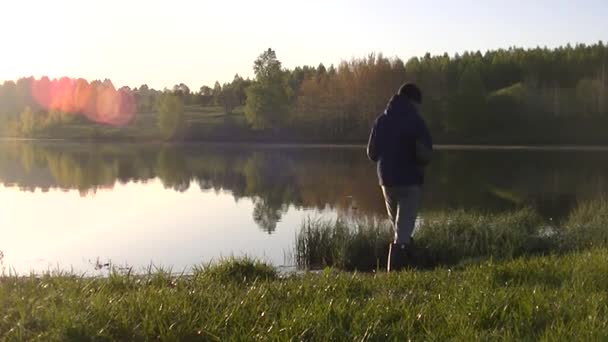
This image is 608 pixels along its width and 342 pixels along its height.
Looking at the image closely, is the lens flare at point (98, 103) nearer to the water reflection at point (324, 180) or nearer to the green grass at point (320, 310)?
the water reflection at point (324, 180)

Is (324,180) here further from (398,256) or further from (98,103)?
(98,103)

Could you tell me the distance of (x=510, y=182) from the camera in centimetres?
3011

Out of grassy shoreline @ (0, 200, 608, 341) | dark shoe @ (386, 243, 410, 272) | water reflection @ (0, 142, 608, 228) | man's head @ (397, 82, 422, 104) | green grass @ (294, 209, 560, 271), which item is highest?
man's head @ (397, 82, 422, 104)

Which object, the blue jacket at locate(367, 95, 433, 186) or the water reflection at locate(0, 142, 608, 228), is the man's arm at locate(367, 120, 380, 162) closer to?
the blue jacket at locate(367, 95, 433, 186)

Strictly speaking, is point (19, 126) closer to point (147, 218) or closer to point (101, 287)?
point (147, 218)

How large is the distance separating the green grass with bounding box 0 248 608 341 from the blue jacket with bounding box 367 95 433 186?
1817mm

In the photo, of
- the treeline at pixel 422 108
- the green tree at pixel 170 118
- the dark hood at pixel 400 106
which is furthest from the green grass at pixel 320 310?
the green tree at pixel 170 118

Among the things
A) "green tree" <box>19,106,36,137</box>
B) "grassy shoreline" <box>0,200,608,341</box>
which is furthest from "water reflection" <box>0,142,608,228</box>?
"green tree" <box>19,106,36,137</box>

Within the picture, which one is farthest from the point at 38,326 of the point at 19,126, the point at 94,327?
the point at 19,126

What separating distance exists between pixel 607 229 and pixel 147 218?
1229 centimetres

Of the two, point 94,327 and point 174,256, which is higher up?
point 94,327

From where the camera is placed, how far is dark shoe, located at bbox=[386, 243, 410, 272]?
8195 mm

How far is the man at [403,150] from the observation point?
7.81 metres

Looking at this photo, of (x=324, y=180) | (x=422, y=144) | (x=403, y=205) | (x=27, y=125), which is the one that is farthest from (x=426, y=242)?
(x=27, y=125)
